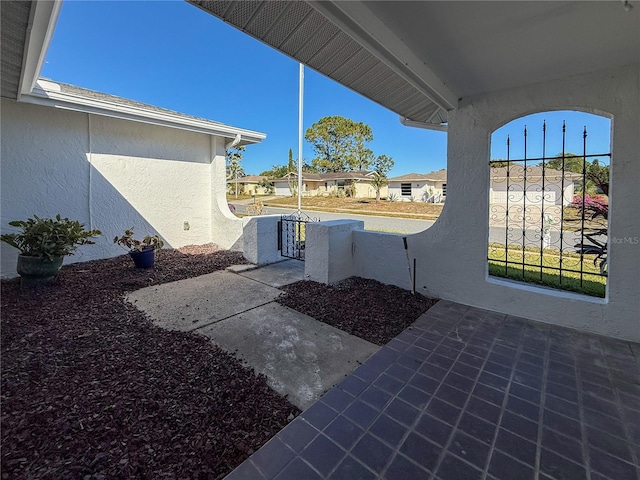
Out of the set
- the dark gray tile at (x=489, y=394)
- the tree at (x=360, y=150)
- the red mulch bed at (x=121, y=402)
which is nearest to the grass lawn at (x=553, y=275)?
the dark gray tile at (x=489, y=394)

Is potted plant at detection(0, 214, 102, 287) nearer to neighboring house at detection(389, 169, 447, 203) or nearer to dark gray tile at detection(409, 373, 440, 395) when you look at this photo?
dark gray tile at detection(409, 373, 440, 395)

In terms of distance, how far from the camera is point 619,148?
3055 mm

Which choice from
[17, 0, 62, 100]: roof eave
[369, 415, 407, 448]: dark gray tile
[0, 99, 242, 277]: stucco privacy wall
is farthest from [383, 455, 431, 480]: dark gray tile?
[0, 99, 242, 277]: stucco privacy wall

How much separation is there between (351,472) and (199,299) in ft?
11.0

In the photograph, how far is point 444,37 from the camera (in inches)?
100

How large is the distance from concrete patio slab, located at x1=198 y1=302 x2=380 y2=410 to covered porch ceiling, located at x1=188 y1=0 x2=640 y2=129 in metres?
2.79

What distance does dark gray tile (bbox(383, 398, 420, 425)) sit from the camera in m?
2.04

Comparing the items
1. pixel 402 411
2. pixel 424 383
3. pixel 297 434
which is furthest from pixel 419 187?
pixel 297 434

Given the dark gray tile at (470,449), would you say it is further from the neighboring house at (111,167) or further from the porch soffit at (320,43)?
the neighboring house at (111,167)

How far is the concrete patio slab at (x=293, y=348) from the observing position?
2453mm

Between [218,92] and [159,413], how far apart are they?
24507mm

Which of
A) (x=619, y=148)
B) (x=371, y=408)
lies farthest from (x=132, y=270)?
(x=619, y=148)

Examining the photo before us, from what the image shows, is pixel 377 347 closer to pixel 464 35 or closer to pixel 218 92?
pixel 464 35

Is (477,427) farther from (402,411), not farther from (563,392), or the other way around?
(563,392)
